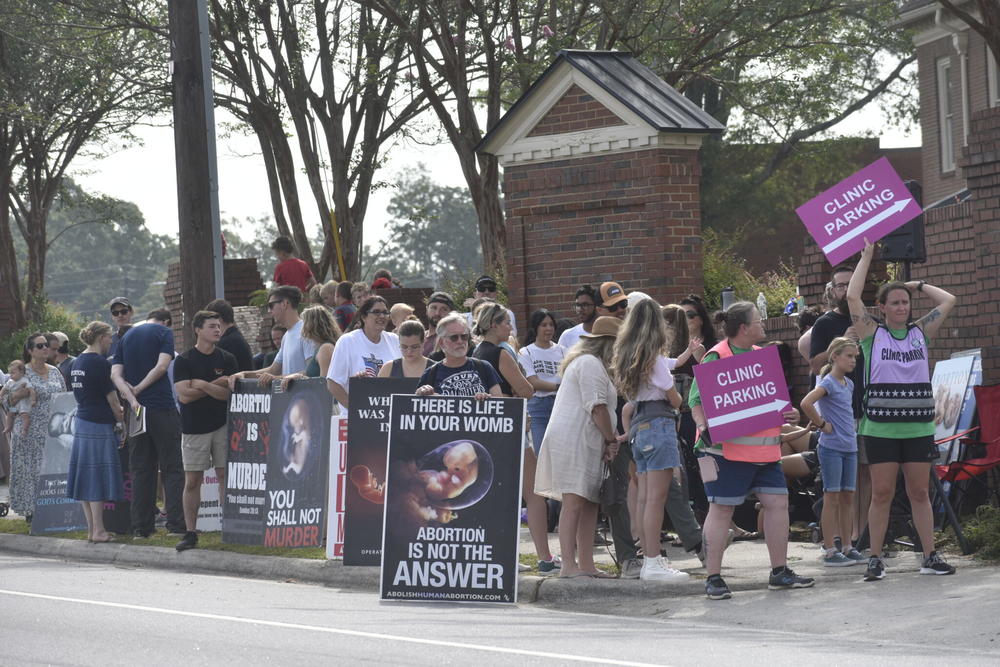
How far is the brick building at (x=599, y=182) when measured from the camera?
14898 mm

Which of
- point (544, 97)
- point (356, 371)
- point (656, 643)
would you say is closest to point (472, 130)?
point (544, 97)

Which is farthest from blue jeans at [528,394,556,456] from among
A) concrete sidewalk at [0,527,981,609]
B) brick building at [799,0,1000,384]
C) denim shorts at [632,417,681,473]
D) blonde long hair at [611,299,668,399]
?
brick building at [799,0,1000,384]

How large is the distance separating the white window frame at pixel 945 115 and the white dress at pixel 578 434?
22.1 metres

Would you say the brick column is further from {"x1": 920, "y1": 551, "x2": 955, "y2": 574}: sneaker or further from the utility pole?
the utility pole

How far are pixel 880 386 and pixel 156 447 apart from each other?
7273 mm

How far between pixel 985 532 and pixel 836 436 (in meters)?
1.26

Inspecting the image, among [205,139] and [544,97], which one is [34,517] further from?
[544,97]

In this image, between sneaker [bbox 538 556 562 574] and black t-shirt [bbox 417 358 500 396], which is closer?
black t-shirt [bbox 417 358 500 396]

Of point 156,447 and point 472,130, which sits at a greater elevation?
point 472,130

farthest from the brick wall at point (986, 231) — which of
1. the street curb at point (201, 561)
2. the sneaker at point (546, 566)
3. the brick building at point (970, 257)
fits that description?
the street curb at point (201, 561)

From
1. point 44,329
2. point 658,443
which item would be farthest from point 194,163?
point 44,329

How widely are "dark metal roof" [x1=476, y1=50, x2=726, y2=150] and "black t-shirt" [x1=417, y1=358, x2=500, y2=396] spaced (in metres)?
5.02

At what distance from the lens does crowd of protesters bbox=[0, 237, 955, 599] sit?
31.6ft

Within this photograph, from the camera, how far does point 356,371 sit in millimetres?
12094
